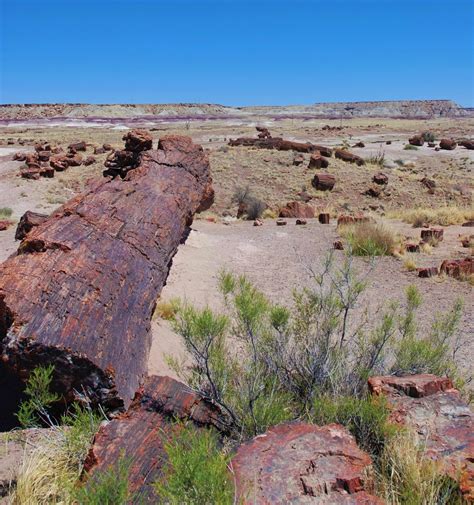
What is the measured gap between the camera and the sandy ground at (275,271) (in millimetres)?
7777

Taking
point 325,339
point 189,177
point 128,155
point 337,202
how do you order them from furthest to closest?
point 337,202 < point 128,155 < point 189,177 < point 325,339

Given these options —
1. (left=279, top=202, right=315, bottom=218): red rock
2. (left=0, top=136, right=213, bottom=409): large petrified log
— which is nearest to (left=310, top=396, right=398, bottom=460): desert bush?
(left=0, top=136, right=213, bottom=409): large petrified log

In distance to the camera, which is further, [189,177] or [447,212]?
[447,212]

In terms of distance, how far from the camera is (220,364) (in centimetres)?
438

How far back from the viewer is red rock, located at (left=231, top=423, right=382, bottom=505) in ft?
9.25

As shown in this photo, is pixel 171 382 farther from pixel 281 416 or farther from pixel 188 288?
pixel 188 288

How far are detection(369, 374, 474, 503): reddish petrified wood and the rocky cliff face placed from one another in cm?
8796

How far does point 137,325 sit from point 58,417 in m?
1.22

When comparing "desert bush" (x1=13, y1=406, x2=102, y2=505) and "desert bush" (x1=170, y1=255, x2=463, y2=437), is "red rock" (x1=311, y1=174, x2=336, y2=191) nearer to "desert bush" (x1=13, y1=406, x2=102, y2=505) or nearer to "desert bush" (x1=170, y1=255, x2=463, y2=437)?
"desert bush" (x1=170, y1=255, x2=463, y2=437)

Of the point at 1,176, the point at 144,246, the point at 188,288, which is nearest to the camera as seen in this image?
the point at 144,246

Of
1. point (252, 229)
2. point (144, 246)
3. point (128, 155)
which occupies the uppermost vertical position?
point (128, 155)

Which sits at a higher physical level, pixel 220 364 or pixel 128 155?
pixel 128 155

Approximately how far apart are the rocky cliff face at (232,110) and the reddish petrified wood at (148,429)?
88041 millimetres

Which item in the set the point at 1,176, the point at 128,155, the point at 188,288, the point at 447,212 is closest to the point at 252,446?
the point at 188,288
